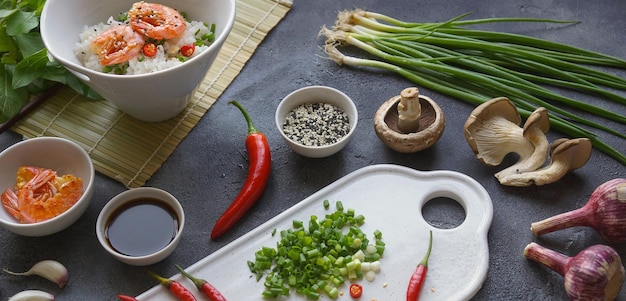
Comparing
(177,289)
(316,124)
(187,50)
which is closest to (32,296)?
(177,289)

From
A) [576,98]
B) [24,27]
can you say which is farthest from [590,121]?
[24,27]

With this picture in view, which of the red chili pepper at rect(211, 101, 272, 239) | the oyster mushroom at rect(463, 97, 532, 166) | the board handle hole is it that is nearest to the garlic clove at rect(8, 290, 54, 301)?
the red chili pepper at rect(211, 101, 272, 239)

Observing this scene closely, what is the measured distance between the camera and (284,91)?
2.65 metres

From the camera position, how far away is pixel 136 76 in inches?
83.4

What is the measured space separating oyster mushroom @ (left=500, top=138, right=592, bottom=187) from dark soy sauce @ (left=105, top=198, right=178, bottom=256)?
3.78ft

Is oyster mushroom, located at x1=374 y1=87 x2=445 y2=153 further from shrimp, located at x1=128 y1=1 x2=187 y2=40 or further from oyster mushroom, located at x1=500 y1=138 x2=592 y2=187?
shrimp, located at x1=128 y1=1 x2=187 y2=40

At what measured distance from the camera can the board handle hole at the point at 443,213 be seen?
227 cm

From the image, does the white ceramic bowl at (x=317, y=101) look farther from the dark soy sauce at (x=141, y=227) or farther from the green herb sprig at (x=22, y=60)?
the green herb sprig at (x=22, y=60)

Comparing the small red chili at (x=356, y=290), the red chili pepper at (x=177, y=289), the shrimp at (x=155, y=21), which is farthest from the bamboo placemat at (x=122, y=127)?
the small red chili at (x=356, y=290)

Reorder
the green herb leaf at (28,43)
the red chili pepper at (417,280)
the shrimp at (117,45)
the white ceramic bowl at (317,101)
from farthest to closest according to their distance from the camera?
the green herb leaf at (28,43) < the white ceramic bowl at (317,101) < the shrimp at (117,45) < the red chili pepper at (417,280)

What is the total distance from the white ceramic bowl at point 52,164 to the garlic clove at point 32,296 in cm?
18

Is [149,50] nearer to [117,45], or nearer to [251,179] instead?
[117,45]

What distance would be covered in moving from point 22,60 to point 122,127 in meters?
0.42

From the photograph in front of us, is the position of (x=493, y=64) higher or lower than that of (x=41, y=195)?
higher
